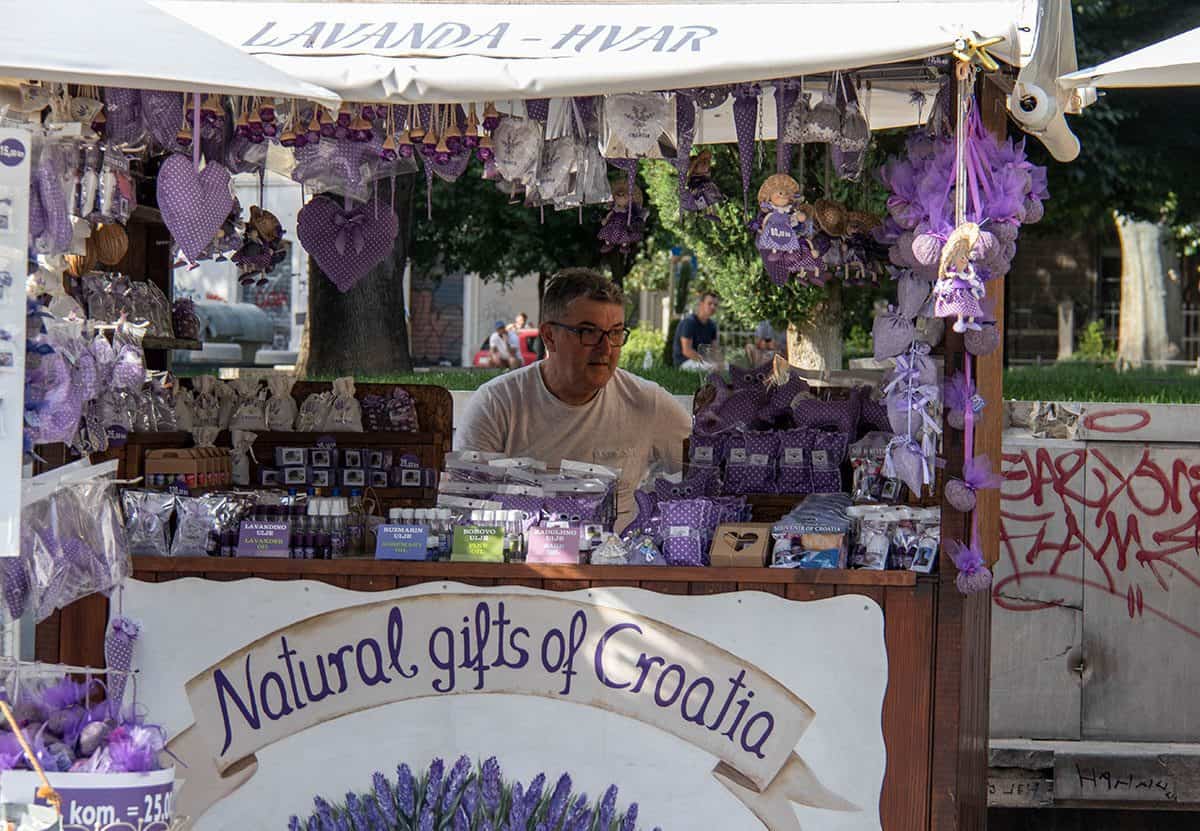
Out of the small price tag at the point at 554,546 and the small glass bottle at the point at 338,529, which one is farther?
the small glass bottle at the point at 338,529

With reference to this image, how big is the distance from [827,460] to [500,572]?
5.65 feet

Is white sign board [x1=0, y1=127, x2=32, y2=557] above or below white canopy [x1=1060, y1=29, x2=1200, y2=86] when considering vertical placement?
below

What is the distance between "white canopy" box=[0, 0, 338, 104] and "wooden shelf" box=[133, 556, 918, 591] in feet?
4.57

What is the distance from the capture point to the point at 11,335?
306 centimetres

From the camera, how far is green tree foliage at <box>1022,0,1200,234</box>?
13430 mm

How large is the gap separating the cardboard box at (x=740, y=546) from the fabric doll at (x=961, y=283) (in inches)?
32.4

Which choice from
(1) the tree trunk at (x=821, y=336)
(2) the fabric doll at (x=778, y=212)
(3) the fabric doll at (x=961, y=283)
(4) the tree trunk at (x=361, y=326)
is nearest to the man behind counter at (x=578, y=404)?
(2) the fabric doll at (x=778, y=212)

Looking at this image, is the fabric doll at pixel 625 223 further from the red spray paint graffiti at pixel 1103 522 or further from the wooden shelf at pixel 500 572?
the wooden shelf at pixel 500 572

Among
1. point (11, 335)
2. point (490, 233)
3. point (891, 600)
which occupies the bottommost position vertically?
point (891, 600)

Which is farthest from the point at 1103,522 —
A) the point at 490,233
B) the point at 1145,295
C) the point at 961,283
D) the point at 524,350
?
the point at 1145,295

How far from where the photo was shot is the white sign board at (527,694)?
409cm

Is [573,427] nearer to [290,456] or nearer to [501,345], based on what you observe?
[290,456]

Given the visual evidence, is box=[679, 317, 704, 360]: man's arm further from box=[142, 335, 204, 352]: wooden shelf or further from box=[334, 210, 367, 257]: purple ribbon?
box=[334, 210, 367, 257]: purple ribbon

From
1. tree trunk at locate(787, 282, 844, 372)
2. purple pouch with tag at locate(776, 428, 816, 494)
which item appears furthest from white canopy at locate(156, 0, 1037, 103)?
tree trunk at locate(787, 282, 844, 372)
